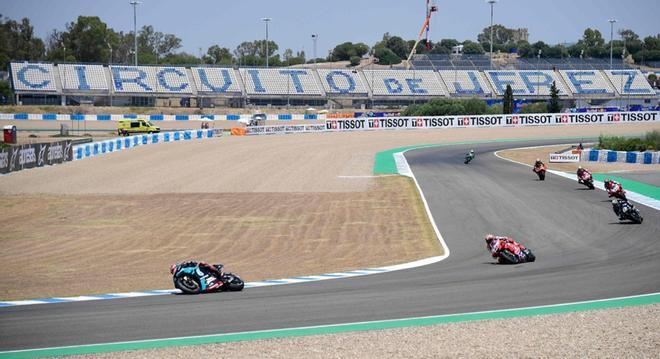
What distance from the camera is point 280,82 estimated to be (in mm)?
129000

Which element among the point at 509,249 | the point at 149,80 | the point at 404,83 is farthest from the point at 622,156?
the point at 149,80

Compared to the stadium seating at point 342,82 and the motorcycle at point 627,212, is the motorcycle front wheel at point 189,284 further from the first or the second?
the stadium seating at point 342,82

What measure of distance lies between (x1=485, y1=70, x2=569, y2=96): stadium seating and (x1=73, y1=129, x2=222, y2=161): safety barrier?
227 feet

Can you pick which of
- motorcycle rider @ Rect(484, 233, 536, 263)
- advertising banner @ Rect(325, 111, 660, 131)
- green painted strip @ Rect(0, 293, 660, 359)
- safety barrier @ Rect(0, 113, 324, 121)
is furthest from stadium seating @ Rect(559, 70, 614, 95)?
green painted strip @ Rect(0, 293, 660, 359)

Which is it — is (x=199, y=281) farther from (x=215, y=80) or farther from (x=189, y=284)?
(x=215, y=80)

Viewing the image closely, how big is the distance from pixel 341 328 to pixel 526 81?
422 ft

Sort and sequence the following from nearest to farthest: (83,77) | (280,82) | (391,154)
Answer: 1. (391,154)
2. (83,77)
3. (280,82)

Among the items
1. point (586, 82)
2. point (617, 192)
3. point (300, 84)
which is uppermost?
point (586, 82)

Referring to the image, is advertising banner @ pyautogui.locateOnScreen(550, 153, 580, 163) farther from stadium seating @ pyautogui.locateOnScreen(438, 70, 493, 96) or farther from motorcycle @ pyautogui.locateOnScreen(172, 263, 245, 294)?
stadium seating @ pyautogui.locateOnScreen(438, 70, 493, 96)

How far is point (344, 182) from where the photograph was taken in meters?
39.5

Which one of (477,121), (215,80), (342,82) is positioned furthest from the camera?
(342,82)

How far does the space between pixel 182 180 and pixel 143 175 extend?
3.28 meters

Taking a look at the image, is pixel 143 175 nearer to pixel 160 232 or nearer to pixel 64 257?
pixel 160 232

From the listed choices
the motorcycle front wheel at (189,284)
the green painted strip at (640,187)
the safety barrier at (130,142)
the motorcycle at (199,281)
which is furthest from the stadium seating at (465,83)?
the motorcycle front wheel at (189,284)
